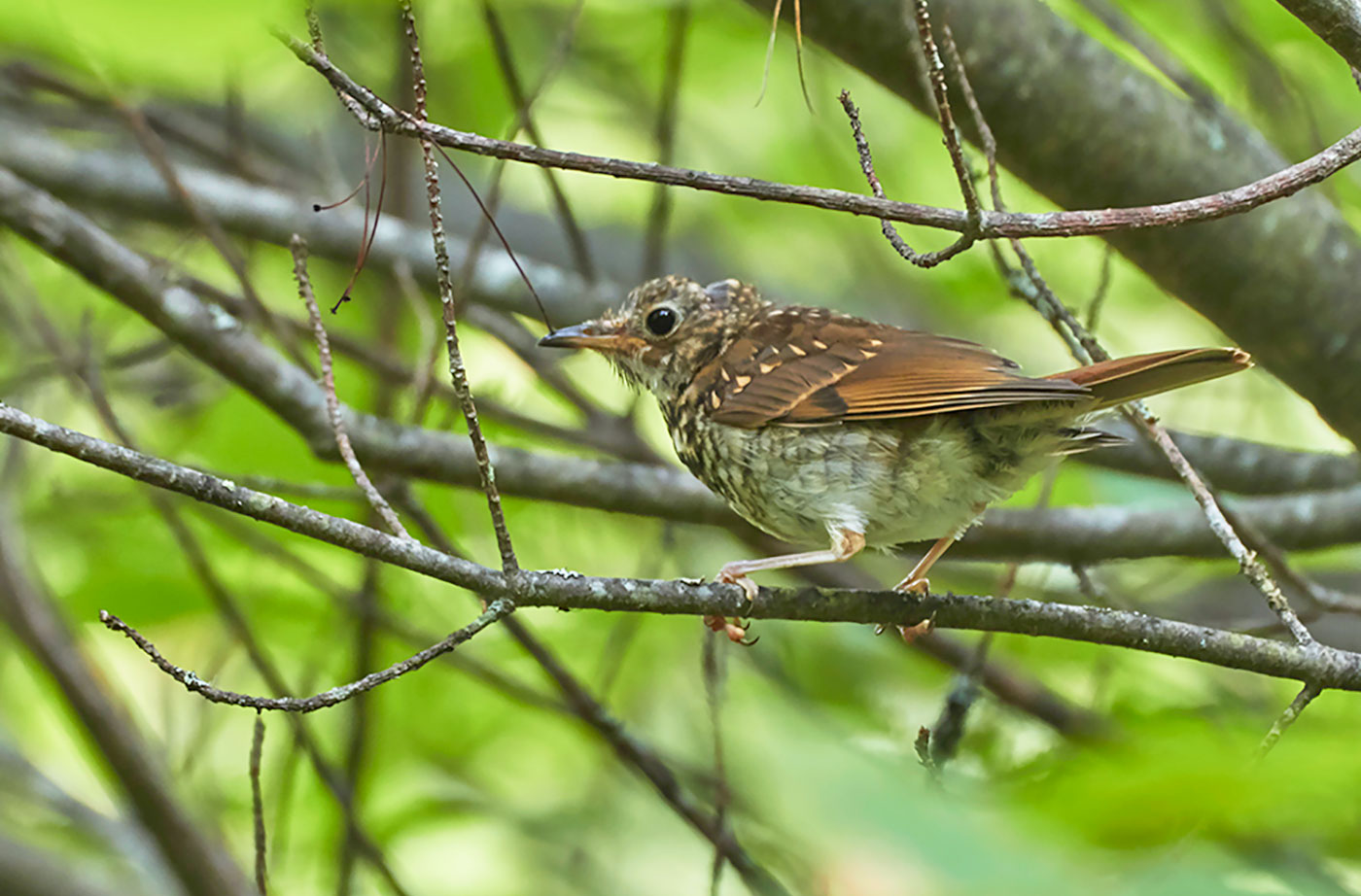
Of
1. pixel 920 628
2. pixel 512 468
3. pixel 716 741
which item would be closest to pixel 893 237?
pixel 920 628

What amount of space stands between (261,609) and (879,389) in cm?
210

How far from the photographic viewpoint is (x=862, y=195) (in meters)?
1.81

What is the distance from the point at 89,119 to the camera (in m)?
5.66

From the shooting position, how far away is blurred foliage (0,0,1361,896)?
3.79 metres

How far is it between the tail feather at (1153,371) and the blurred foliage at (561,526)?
2.17ft

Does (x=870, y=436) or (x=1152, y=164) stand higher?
(x=1152, y=164)

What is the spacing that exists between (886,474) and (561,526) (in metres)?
2.34

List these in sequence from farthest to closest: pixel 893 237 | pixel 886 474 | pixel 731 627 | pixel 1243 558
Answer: pixel 886 474 < pixel 731 627 < pixel 1243 558 < pixel 893 237

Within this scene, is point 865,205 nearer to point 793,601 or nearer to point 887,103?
point 793,601

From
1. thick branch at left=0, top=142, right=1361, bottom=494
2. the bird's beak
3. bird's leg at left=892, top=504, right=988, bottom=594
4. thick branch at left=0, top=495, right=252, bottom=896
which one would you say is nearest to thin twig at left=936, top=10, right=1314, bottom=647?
bird's leg at left=892, top=504, right=988, bottom=594

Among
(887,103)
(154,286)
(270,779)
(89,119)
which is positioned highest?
(887,103)

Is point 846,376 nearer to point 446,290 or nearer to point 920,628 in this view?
point 920,628

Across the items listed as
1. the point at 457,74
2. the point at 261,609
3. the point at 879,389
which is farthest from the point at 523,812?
the point at 457,74

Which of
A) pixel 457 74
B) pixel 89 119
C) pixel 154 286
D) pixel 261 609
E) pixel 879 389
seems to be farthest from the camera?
pixel 89 119
